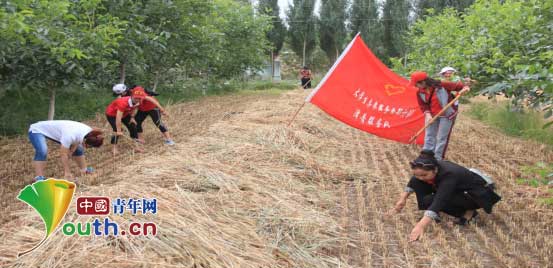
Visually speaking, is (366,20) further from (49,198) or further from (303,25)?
(49,198)

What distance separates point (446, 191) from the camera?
139 inches

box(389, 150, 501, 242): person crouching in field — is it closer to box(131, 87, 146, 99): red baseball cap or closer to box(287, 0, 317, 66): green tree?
box(131, 87, 146, 99): red baseball cap

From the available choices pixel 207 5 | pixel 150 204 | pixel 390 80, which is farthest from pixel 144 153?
pixel 207 5

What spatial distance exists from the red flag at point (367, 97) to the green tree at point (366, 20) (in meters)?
21.0

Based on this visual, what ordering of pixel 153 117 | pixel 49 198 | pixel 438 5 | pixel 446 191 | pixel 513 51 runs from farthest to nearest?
pixel 438 5 < pixel 153 117 < pixel 513 51 < pixel 446 191 < pixel 49 198

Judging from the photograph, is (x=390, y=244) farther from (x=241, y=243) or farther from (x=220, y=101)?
(x=220, y=101)

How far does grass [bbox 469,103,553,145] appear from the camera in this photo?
25.4ft

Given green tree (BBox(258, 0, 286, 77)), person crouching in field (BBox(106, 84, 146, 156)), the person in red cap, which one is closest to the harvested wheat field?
person crouching in field (BBox(106, 84, 146, 156))

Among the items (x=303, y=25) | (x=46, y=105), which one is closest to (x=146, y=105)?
(x=46, y=105)

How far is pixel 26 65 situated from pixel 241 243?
17.0 feet

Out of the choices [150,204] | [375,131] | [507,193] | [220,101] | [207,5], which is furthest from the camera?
[220,101]

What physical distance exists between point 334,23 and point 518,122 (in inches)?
771

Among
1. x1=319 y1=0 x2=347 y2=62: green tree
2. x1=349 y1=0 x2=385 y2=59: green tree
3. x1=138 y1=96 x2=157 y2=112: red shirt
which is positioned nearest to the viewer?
x1=138 y1=96 x2=157 y2=112: red shirt

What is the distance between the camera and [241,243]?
3029mm
